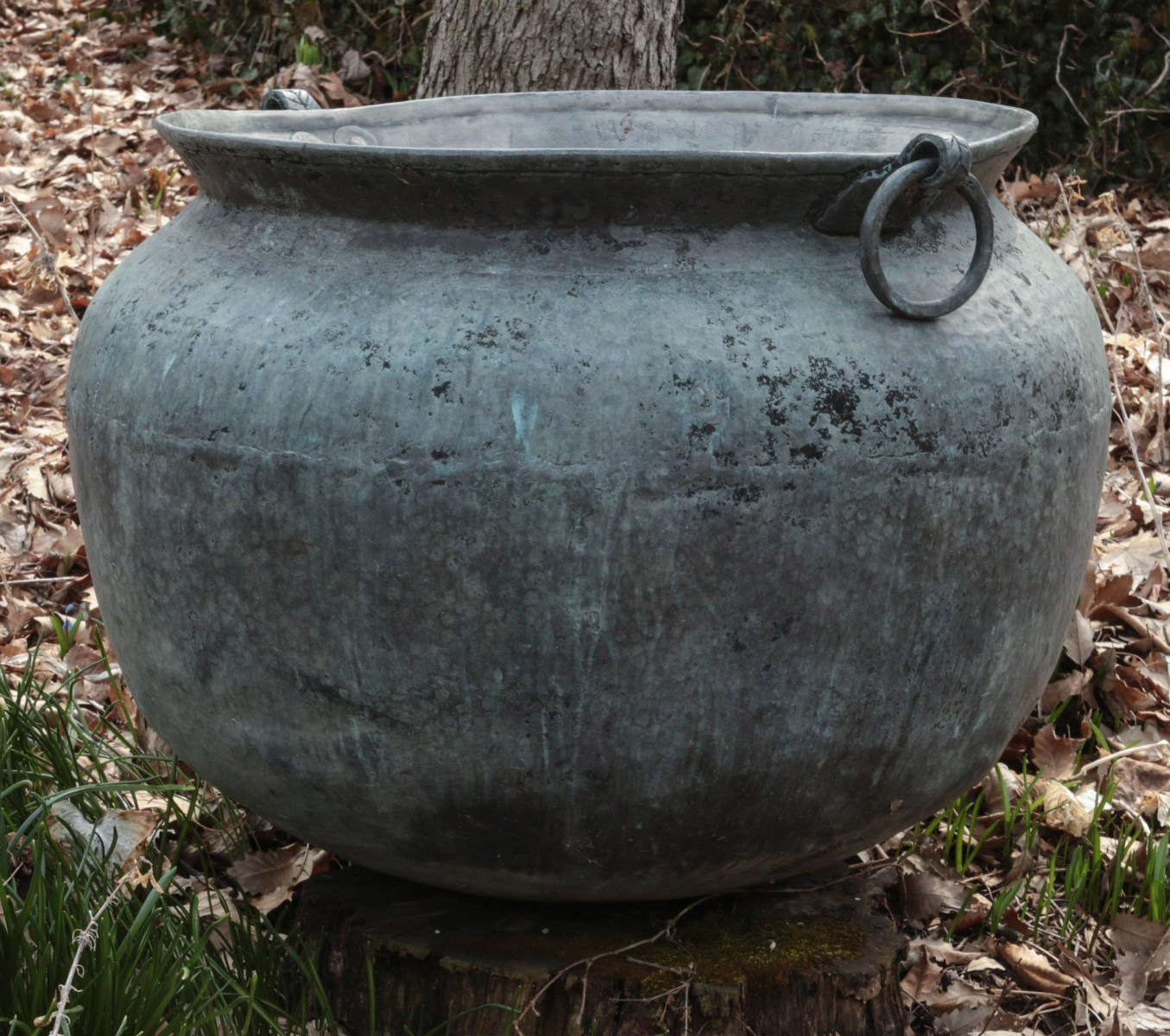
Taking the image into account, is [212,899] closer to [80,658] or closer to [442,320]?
[80,658]

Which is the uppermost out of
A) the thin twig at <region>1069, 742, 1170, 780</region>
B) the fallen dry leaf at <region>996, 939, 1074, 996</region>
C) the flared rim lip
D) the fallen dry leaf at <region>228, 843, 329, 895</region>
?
the flared rim lip

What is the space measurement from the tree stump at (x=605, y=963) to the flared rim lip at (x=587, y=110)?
99 cm

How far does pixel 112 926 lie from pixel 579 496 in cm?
77

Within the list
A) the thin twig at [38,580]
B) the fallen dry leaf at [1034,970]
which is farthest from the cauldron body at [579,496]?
the thin twig at [38,580]

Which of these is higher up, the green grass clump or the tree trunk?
the tree trunk

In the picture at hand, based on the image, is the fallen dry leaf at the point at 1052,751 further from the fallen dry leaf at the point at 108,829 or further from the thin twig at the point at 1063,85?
the thin twig at the point at 1063,85

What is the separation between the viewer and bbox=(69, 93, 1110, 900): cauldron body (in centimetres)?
132

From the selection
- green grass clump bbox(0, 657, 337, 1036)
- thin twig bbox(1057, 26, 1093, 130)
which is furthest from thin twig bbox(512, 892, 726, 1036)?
thin twig bbox(1057, 26, 1093, 130)

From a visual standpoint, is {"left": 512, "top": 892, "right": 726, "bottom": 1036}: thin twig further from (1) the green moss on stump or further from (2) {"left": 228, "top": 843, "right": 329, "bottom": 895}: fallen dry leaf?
(2) {"left": 228, "top": 843, "right": 329, "bottom": 895}: fallen dry leaf

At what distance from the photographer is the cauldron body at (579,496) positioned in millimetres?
1323

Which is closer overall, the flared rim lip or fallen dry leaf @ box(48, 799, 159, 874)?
the flared rim lip

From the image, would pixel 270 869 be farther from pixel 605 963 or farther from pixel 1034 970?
pixel 1034 970

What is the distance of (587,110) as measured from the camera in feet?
7.75

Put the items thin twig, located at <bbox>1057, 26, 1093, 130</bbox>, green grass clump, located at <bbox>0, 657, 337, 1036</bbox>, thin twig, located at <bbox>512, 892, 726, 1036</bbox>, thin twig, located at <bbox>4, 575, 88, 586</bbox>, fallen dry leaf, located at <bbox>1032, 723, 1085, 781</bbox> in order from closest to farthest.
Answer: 1. green grass clump, located at <bbox>0, 657, 337, 1036</bbox>
2. thin twig, located at <bbox>512, 892, 726, 1036</bbox>
3. fallen dry leaf, located at <bbox>1032, 723, 1085, 781</bbox>
4. thin twig, located at <bbox>4, 575, 88, 586</bbox>
5. thin twig, located at <bbox>1057, 26, 1093, 130</bbox>
